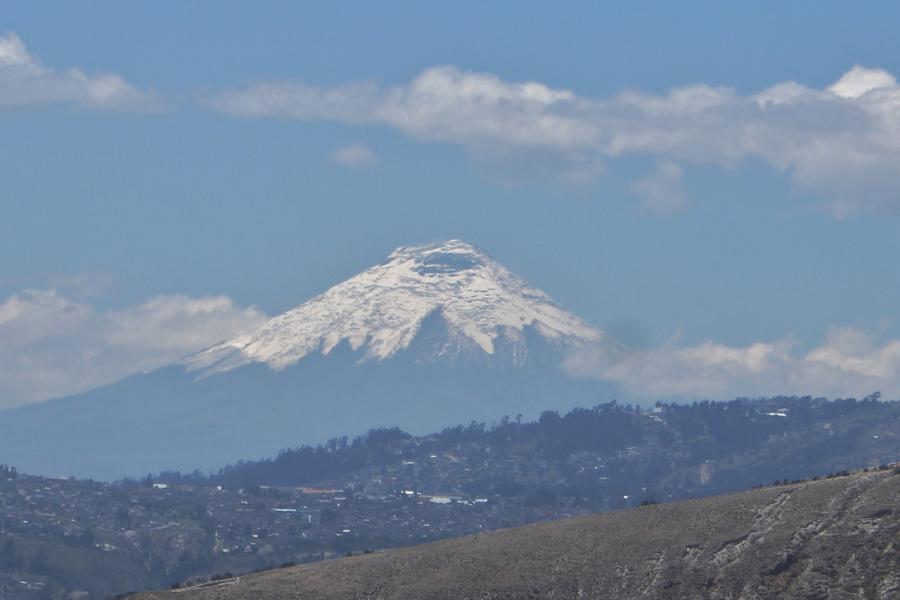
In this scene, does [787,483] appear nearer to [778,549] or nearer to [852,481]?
[852,481]

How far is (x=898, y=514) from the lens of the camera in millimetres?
125750

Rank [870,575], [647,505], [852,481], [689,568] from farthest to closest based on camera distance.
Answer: [647,505] < [852,481] < [689,568] < [870,575]

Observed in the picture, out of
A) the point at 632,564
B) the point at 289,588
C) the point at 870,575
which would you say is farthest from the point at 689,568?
the point at 289,588

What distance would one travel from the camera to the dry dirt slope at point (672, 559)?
122125 millimetres

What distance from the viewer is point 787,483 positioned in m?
146

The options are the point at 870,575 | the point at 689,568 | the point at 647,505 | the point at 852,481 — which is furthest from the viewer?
the point at 647,505

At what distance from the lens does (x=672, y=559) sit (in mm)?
129375

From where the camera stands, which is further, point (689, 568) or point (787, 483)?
point (787, 483)

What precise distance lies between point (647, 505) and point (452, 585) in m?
19.7

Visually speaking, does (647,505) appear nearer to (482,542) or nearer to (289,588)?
(482,542)

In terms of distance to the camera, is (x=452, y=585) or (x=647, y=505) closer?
(x=452, y=585)

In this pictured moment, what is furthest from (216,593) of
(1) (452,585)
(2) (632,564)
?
(2) (632,564)

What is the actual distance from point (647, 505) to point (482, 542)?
12.0 meters

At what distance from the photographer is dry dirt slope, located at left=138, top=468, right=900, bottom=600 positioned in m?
122
